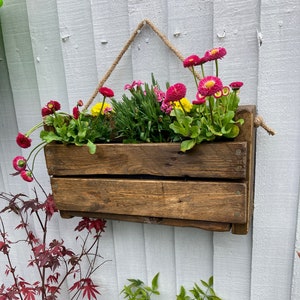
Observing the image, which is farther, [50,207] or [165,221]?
[50,207]

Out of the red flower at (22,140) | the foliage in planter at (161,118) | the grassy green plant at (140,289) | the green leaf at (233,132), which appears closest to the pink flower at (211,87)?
the foliage in planter at (161,118)

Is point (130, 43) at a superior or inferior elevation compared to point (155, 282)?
superior

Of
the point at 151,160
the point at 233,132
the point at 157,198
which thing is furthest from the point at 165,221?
the point at 233,132

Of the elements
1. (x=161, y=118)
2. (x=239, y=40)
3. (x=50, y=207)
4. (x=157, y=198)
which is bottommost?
(x=50, y=207)

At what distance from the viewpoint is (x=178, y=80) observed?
0.90 metres

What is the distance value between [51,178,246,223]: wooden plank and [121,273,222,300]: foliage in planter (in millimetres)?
413

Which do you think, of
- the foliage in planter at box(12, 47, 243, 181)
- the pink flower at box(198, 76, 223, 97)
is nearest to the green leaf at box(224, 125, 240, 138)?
the foliage in planter at box(12, 47, 243, 181)

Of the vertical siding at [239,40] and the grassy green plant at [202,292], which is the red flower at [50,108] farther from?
the grassy green plant at [202,292]

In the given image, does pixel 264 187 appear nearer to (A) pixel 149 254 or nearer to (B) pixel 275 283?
(B) pixel 275 283

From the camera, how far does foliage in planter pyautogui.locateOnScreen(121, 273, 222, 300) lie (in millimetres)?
1039

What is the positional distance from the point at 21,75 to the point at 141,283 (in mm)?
920

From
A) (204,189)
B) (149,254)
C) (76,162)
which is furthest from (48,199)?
(204,189)

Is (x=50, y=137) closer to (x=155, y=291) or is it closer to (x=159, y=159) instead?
(x=159, y=159)

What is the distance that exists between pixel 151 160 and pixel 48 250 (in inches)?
23.8
